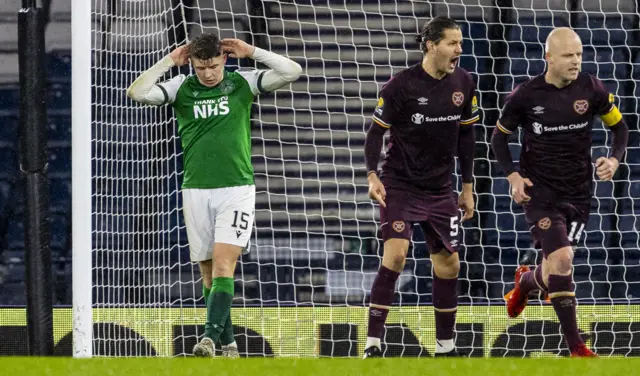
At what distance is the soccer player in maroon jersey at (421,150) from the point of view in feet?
17.7

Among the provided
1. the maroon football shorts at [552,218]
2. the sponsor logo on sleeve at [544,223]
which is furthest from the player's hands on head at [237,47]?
the sponsor logo on sleeve at [544,223]

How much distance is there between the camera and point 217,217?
549 centimetres

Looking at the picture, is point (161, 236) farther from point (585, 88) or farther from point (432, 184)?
point (585, 88)

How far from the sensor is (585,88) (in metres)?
5.49

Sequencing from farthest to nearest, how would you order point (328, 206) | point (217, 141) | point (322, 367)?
point (328, 206)
point (217, 141)
point (322, 367)

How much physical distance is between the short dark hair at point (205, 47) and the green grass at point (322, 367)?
1876 mm

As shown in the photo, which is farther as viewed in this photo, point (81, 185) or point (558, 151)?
point (81, 185)

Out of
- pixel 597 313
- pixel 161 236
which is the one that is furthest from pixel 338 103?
pixel 597 313

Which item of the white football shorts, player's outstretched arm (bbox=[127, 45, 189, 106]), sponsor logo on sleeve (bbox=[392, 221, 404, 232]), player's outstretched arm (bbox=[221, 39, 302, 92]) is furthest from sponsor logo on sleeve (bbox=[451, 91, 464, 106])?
player's outstretched arm (bbox=[127, 45, 189, 106])

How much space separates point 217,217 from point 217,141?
1.20 feet

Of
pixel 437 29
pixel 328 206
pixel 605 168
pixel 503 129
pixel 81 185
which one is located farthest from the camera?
pixel 328 206

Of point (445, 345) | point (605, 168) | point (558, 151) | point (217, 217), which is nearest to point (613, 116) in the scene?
point (558, 151)

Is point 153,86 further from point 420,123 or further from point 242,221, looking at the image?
point 420,123

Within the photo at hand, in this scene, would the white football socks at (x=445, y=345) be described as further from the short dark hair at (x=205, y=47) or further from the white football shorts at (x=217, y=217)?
the short dark hair at (x=205, y=47)
